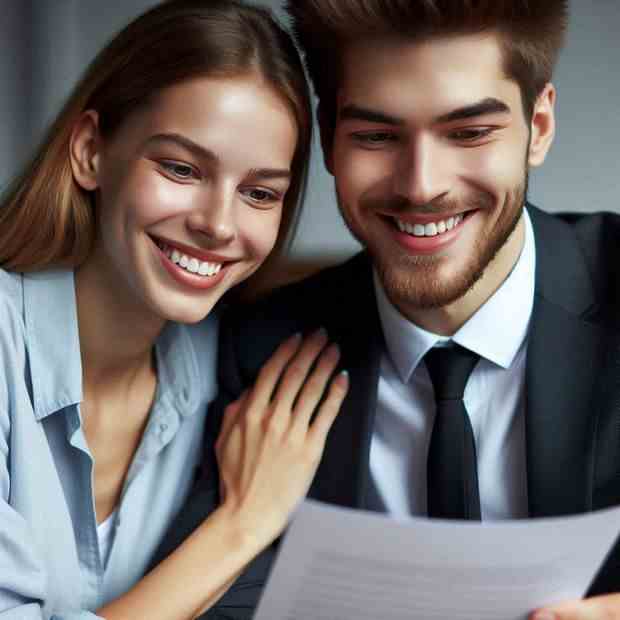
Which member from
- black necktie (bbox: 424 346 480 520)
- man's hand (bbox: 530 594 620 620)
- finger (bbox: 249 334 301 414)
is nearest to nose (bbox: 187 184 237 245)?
finger (bbox: 249 334 301 414)

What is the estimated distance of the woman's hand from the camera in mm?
1532

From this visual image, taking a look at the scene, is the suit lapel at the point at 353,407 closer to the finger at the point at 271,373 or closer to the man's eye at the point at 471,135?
the finger at the point at 271,373

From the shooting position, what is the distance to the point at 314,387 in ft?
5.30

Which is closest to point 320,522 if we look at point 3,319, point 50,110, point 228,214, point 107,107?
point 228,214

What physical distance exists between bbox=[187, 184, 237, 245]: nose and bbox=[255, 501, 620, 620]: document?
0.48 meters

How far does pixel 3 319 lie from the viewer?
4.86 feet

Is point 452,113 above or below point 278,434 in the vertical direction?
above

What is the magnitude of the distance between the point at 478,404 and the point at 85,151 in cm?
66

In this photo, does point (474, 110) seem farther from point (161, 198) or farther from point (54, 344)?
point (54, 344)

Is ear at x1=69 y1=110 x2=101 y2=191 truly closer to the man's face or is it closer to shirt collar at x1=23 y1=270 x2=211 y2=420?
shirt collar at x1=23 y1=270 x2=211 y2=420

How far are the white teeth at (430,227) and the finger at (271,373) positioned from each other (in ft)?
0.88

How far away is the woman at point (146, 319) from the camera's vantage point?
144cm

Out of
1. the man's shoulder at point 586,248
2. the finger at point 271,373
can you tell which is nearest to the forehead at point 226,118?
the finger at point 271,373

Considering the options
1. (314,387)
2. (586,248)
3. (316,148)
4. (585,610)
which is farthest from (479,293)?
(316,148)
